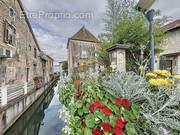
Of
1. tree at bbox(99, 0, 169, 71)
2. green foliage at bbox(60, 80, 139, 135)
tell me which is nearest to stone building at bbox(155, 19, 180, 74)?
tree at bbox(99, 0, 169, 71)

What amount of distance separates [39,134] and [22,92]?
243cm

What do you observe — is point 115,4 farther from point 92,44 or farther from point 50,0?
point 92,44

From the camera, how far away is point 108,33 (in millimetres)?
3355

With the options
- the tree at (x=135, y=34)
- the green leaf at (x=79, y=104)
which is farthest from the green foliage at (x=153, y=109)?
the tree at (x=135, y=34)

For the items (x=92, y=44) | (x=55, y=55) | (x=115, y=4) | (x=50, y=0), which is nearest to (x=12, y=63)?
(x=50, y=0)

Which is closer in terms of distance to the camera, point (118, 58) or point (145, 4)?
point (145, 4)

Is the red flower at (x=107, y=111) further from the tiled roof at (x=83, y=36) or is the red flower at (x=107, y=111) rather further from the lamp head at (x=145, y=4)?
the tiled roof at (x=83, y=36)

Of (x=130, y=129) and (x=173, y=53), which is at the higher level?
(x=173, y=53)

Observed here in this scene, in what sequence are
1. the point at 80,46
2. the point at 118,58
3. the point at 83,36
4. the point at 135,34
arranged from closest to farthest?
the point at 118,58 < the point at 135,34 < the point at 80,46 < the point at 83,36

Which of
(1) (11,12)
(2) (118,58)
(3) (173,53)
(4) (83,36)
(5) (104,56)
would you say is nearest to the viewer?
(2) (118,58)

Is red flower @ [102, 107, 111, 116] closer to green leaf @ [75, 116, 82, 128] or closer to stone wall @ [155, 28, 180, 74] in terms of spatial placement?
green leaf @ [75, 116, 82, 128]

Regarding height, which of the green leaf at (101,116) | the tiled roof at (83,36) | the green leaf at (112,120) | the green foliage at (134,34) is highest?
the tiled roof at (83,36)

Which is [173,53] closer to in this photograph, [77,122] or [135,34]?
[135,34]

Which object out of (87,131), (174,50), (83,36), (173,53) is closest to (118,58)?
(87,131)
